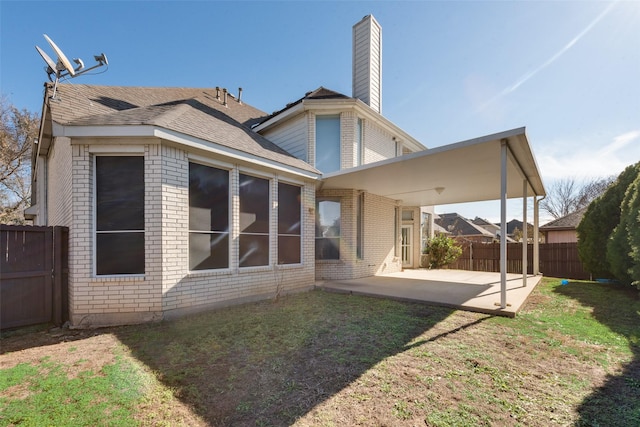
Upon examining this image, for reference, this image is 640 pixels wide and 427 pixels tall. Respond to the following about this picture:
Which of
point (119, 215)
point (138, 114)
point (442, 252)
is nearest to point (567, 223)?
point (442, 252)

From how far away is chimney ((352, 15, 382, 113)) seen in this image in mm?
10484

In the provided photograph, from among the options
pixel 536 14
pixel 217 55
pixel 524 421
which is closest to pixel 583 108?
pixel 536 14

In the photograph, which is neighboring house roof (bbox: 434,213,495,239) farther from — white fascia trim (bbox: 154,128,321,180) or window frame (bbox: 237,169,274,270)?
window frame (bbox: 237,169,274,270)

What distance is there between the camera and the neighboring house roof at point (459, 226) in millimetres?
36422

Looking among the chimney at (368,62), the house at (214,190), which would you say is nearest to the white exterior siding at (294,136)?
the house at (214,190)

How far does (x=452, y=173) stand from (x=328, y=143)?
13.7ft

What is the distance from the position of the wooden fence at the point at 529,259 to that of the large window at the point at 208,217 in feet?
41.1

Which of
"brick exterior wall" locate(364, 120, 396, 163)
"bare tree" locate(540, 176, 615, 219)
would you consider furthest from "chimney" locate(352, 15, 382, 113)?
"bare tree" locate(540, 176, 615, 219)

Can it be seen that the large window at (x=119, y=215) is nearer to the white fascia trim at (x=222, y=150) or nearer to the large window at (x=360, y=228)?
the white fascia trim at (x=222, y=150)

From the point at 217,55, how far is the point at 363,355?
450 inches

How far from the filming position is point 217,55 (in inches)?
417

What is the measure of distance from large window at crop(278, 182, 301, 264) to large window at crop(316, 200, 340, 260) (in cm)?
161

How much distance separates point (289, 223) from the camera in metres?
7.54

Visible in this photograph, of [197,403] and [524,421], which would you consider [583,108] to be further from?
[197,403]
